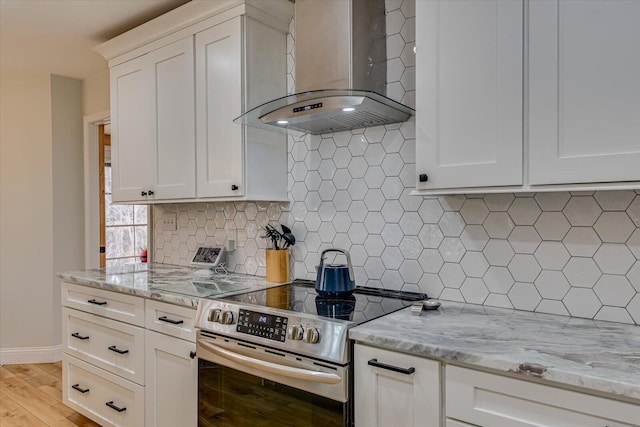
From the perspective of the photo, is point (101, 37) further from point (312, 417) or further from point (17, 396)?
point (312, 417)

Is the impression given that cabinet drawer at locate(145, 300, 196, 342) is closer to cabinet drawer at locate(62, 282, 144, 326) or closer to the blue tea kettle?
cabinet drawer at locate(62, 282, 144, 326)

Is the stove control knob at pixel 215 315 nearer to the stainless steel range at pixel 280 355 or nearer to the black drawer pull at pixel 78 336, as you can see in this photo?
the stainless steel range at pixel 280 355

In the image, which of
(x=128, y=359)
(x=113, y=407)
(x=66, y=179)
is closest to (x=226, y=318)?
(x=128, y=359)

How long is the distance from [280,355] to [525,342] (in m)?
0.82

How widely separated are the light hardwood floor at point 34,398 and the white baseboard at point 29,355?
7cm

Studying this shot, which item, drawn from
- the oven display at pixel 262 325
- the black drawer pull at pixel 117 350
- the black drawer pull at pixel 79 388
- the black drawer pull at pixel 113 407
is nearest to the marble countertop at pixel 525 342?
the oven display at pixel 262 325

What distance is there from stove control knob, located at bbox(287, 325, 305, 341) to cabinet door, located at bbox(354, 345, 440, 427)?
0.68 feet

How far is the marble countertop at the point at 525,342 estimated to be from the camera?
1.09 meters

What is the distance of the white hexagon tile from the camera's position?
1569 mm

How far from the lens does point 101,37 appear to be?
10.3 ft

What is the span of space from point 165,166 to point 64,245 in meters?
2.01

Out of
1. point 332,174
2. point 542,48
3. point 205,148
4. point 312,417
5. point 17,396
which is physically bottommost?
point 17,396

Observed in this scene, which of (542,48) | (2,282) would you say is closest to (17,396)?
(2,282)

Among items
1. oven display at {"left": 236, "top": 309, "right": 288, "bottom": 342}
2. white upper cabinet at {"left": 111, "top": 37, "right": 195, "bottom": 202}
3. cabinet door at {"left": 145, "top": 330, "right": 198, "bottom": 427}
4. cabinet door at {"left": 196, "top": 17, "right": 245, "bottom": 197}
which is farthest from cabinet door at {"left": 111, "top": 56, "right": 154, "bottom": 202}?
oven display at {"left": 236, "top": 309, "right": 288, "bottom": 342}
